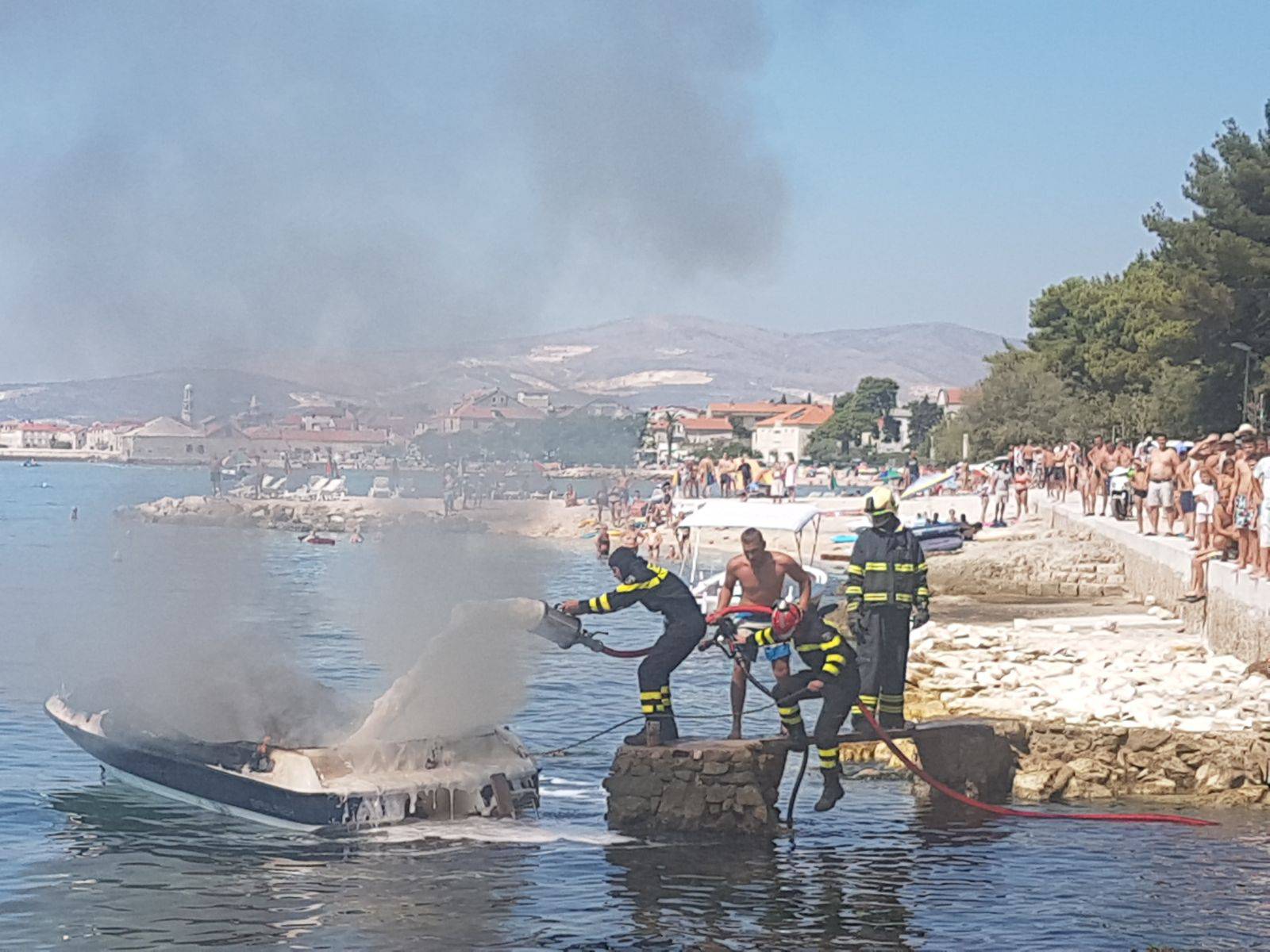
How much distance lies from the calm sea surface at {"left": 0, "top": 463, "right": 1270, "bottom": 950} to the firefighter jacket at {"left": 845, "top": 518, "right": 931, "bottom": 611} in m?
2.28

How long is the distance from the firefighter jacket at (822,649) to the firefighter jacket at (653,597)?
0.91 meters

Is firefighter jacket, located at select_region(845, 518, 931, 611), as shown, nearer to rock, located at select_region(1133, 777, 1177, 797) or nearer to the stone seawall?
rock, located at select_region(1133, 777, 1177, 797)

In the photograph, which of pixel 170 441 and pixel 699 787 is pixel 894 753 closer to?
pixel 699 787

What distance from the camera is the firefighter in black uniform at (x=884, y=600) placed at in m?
15.5

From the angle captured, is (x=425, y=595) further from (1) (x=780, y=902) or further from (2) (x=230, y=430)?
(1) (x=780, y=902)

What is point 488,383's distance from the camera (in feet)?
61.3

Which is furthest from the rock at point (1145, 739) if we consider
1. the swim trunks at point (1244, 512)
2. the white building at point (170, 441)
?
the white building at point (170, 441)

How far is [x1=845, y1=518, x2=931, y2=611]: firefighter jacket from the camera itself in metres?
15.5

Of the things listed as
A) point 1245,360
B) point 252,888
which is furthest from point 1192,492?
point 252,888

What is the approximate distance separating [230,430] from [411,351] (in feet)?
8.41

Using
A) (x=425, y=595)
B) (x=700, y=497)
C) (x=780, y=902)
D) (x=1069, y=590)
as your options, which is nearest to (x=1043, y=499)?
(x=700, y=497)

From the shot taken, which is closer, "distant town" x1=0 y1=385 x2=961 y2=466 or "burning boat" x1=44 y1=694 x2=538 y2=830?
"burning boat" x1=44 y1=694 x2=538 y2=830

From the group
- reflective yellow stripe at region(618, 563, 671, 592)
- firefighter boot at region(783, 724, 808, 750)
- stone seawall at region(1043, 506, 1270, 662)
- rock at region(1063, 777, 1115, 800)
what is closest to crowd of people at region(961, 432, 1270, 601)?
stone seawall at region(1043, 506, 1270, 662)

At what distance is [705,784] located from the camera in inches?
598
